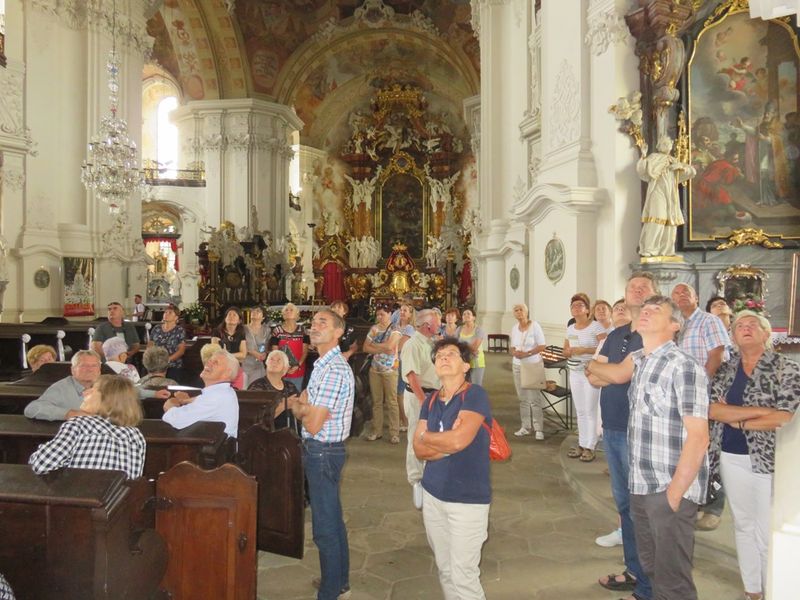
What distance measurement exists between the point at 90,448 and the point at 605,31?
8601 millimetres

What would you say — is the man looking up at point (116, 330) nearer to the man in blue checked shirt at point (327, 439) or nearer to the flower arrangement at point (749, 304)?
the man in blue checked shirt at point (327, 439)

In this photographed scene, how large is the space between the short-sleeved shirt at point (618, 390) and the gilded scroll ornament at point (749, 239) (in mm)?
6131

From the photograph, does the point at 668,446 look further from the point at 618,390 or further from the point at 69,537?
the point at 69,537

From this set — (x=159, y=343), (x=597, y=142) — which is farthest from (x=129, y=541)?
(x=597, y=142)

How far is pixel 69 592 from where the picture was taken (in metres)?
2.83

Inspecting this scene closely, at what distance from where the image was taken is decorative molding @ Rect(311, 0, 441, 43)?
26.8 meters

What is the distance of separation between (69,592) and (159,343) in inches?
201

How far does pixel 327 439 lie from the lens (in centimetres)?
362

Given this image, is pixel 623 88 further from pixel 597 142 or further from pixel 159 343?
pixel 159 343

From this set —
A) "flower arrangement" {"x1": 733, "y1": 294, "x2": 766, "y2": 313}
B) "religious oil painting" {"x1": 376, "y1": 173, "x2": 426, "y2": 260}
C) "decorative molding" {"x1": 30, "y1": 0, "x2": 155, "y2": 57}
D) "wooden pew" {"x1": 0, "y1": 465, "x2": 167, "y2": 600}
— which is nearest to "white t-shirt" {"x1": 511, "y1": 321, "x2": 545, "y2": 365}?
"flower arrangement" {"x1": 733, "y1": 294, "x2": 766, "y2": 313}

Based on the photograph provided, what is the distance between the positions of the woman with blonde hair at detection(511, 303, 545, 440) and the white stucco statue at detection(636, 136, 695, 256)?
7.28 feet

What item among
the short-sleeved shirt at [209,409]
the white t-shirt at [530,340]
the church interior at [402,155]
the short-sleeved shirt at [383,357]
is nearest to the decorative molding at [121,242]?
the church interior at [402,155]

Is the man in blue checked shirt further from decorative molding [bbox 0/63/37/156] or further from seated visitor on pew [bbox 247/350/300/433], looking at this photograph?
decorative molding [bbox 0/63/37/156]

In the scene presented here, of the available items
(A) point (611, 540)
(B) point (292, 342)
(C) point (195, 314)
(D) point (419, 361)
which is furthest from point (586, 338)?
(C) point (195, 314)
